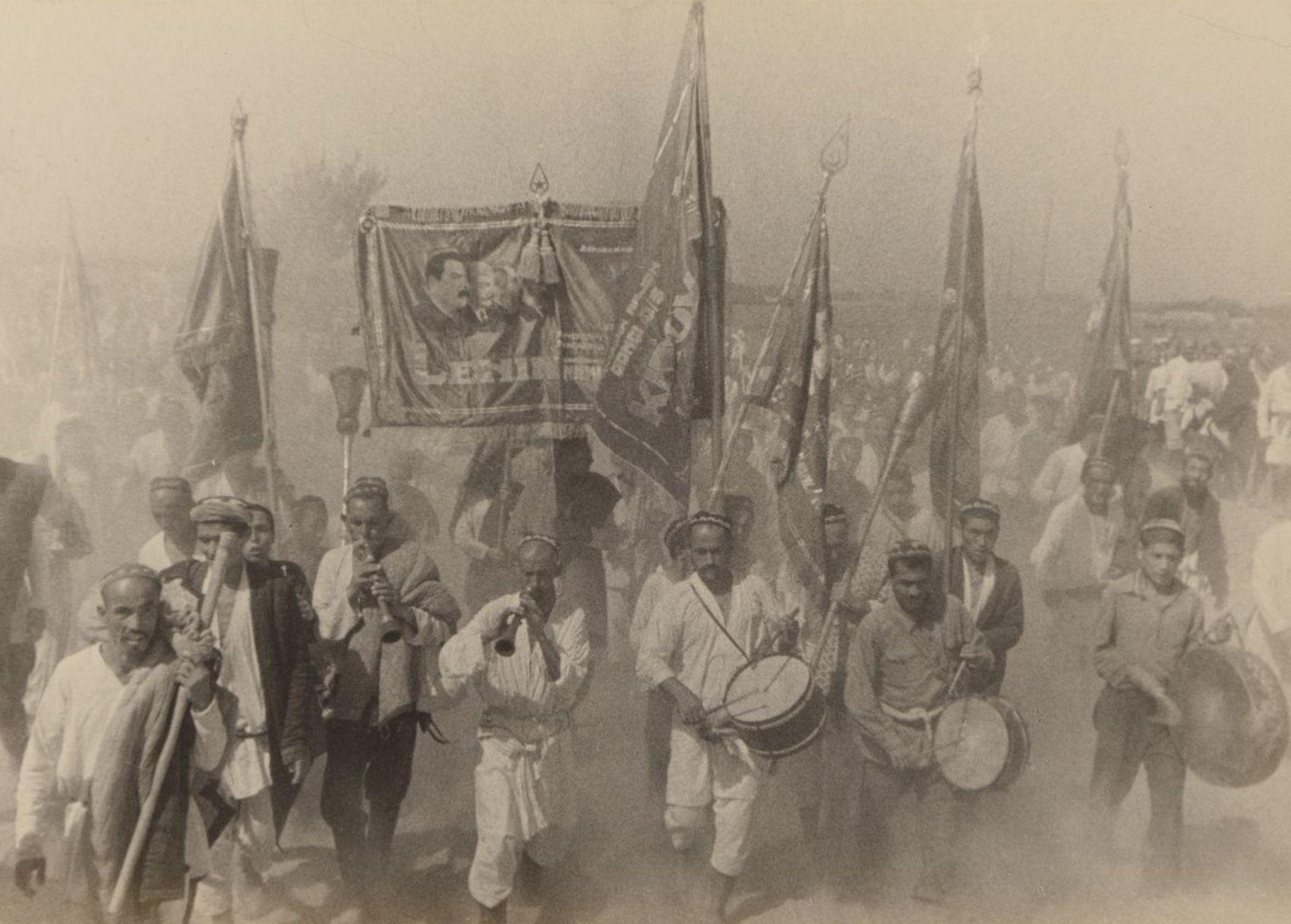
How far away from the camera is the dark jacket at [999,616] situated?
6043 mm

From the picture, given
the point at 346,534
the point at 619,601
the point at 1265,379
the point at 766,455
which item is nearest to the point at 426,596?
the point at 346,534

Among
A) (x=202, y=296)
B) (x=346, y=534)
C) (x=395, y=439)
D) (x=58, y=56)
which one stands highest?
(x=58, y=56)

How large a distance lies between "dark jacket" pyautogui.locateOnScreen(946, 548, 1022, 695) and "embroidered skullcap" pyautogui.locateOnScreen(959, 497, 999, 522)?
0.22 meters

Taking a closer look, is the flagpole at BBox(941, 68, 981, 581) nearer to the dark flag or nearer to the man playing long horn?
the dark flag

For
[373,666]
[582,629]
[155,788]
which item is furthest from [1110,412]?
[155,788]

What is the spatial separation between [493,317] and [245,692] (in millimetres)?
2051

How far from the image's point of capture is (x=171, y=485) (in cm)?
584

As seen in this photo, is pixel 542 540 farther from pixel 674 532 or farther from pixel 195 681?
pixel 195 681

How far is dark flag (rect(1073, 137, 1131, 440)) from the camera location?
20.5 feet

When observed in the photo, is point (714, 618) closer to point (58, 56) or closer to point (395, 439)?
point (395, 439)

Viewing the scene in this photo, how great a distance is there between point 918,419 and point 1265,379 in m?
1.85

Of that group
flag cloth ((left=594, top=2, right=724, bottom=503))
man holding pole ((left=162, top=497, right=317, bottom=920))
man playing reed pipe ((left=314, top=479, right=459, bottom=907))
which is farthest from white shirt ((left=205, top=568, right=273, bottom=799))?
flag cloth ((left=594, top=2, right=724, bottom=503))

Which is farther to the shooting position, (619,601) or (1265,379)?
(1265,379)

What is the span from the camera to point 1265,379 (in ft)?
21.0
